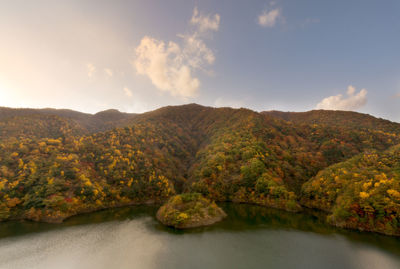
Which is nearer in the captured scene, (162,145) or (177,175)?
(177,175)

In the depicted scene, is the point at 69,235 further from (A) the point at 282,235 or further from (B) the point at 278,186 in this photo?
(B) the point at 278,186

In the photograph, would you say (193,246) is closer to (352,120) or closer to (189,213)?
(189,213)

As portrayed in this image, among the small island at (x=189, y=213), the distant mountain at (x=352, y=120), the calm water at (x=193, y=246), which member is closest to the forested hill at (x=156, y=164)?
the distant mountain at (x=352, y=120)

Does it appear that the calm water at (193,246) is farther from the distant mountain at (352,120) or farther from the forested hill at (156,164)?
the distant mountain at (352,120)

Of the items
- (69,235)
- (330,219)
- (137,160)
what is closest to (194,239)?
(69,235)

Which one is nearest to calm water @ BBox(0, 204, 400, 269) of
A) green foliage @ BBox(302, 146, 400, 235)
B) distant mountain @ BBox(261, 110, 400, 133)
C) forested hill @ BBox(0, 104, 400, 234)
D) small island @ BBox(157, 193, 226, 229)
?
small island @ BBox(157, 193, 226, 229)

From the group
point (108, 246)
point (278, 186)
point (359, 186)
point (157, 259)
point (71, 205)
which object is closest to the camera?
point (157, 259)

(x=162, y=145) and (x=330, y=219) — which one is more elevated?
(x=162, y=145)

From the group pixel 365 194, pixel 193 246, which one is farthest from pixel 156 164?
pixel 365 194

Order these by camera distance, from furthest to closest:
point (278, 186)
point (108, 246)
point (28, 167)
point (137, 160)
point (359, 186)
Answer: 1. point (137, 160)
2. point (278, 186)
3. point (28, 167)
4. point (359, 186)
5. point (108, 246)
